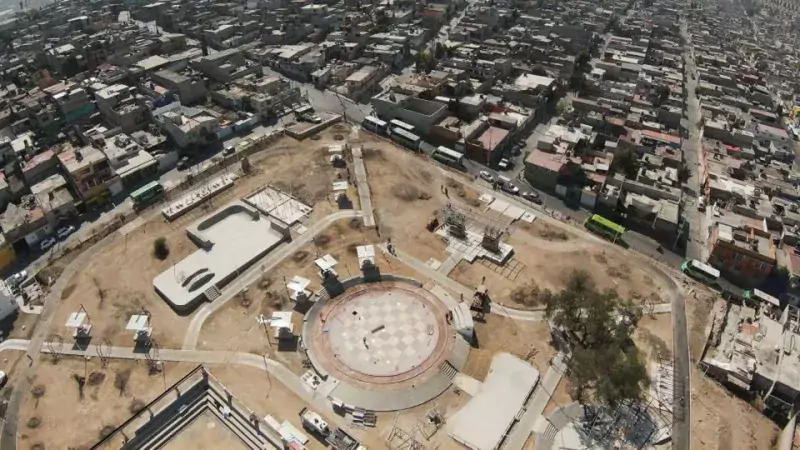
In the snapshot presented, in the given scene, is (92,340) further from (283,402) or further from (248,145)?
(248,145)

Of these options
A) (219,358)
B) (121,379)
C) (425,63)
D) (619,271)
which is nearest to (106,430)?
(121,379)

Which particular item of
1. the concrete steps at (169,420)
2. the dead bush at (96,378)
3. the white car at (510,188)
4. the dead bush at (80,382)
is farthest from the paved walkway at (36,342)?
the white car at (510,188)

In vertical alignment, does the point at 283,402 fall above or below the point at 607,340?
below

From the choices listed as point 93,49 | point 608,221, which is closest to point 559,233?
point 608,221

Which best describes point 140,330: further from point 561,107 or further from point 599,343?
point 561,107

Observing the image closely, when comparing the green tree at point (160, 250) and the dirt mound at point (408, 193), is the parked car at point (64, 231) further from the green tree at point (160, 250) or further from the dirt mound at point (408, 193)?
the dirt mound at point (408, 193)
